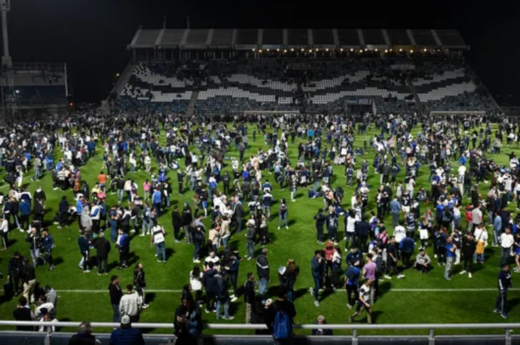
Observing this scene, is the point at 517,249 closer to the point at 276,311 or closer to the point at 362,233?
the point at 362,233

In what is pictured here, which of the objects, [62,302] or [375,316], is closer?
[375,316]

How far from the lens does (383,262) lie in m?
17.0

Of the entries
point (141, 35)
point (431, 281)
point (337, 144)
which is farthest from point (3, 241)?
point (141, 35)

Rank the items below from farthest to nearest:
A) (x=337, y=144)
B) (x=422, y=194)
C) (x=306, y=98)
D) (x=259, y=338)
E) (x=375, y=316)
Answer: (x=306, y=98) → (x=337, y=144) → (x=422, y=194) → (x=375, y=316) → (x=259, y=338)

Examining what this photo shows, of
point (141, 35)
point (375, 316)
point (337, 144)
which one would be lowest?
point (375, 316)

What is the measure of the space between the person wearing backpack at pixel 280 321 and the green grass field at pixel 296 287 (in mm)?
6375

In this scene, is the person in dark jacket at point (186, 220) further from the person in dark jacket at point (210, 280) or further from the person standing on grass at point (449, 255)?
the person standing on grass at point (449, 255)

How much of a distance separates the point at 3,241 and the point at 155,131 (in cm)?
2448

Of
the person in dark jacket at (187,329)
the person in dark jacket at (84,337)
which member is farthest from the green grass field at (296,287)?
the person in dark jacket at (84,337)

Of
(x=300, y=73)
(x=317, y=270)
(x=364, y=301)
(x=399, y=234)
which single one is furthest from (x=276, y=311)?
(x=300, y=73)

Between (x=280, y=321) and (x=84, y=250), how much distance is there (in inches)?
440

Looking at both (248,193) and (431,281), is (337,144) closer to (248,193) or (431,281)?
(248,193)

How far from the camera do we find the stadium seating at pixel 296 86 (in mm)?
67125

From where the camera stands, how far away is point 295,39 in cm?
8438
